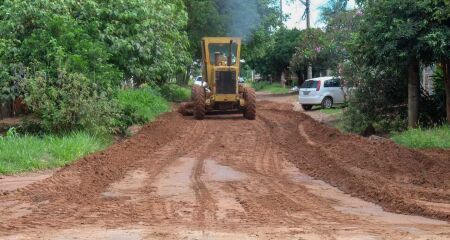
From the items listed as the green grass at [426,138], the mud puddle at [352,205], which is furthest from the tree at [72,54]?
the green grass at [426,138]

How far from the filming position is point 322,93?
29.6 meters

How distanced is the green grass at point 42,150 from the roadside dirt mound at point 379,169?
4.80 m

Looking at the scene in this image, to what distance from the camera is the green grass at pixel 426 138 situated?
14.0 metres

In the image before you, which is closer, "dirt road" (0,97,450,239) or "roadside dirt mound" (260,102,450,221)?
"dirt road" (0,97,450,239)

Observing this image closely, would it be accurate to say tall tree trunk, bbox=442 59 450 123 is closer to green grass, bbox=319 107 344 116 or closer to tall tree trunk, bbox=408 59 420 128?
tall tree trunk, bbox=408 59 420 128

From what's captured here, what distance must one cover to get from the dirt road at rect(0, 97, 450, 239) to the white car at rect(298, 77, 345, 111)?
1343 cm

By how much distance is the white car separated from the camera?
29500mm

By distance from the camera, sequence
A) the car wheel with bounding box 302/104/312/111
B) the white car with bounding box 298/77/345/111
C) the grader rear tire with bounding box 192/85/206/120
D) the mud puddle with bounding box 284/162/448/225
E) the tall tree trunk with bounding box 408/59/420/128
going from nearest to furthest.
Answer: the mud puddle with bounding box 284/162/448/225 < the tall tree trunk with bounding box 408/59/420/128 < the grader rear tire with bounding box 192/85/206/120 < the white car with bounding box 298/77/345/111 < the car wheel with bounding box 302/104/312/111

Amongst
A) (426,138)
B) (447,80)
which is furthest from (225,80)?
(426,138)

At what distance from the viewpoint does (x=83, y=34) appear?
16.8 metres

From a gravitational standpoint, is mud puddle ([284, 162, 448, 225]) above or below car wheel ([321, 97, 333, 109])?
below

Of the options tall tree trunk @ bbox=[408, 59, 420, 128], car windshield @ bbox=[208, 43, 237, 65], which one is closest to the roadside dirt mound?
tall tree trunk @ bbox=[408, 59, 420, 128]

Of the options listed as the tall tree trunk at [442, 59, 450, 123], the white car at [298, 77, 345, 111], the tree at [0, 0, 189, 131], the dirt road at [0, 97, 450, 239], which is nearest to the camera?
the dirt road at [0, 97, 450, 239]

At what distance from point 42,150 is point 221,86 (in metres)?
12.0
